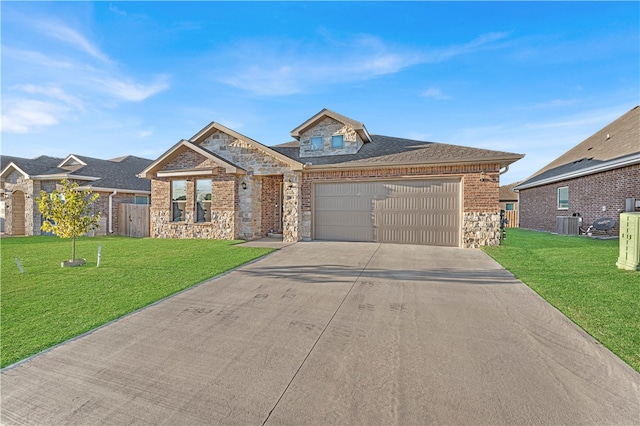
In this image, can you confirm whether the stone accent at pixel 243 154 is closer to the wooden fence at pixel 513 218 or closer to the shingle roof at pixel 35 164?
the shingle roof at pixel 35 164

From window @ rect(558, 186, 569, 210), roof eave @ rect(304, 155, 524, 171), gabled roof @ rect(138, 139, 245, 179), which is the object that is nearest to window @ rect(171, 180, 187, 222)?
gabled roof @ rect(138, 139, 245, 179)

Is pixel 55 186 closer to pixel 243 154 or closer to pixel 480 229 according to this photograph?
pixel 243 154

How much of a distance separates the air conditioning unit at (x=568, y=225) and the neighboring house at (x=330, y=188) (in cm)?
695

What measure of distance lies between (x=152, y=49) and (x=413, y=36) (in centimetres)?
1024

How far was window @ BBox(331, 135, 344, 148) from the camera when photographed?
1309 centimetres

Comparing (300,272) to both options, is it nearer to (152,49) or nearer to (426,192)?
(426,192)

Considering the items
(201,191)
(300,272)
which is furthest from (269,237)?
(300,272)

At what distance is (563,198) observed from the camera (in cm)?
1472

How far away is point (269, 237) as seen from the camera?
1328 centimetres

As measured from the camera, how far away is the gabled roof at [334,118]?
12.7 meters

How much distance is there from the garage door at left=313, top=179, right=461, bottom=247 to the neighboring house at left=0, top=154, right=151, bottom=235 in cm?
1316

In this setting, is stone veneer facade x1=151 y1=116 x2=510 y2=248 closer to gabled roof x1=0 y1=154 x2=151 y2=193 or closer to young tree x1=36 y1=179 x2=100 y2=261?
young tree x1=36 y1=179 x2=100 y2=261

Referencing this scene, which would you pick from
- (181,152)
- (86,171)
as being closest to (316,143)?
(181,152)

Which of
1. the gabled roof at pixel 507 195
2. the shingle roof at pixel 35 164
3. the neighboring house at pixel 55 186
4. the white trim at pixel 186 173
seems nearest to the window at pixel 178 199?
the white trim at pixel 186 173
